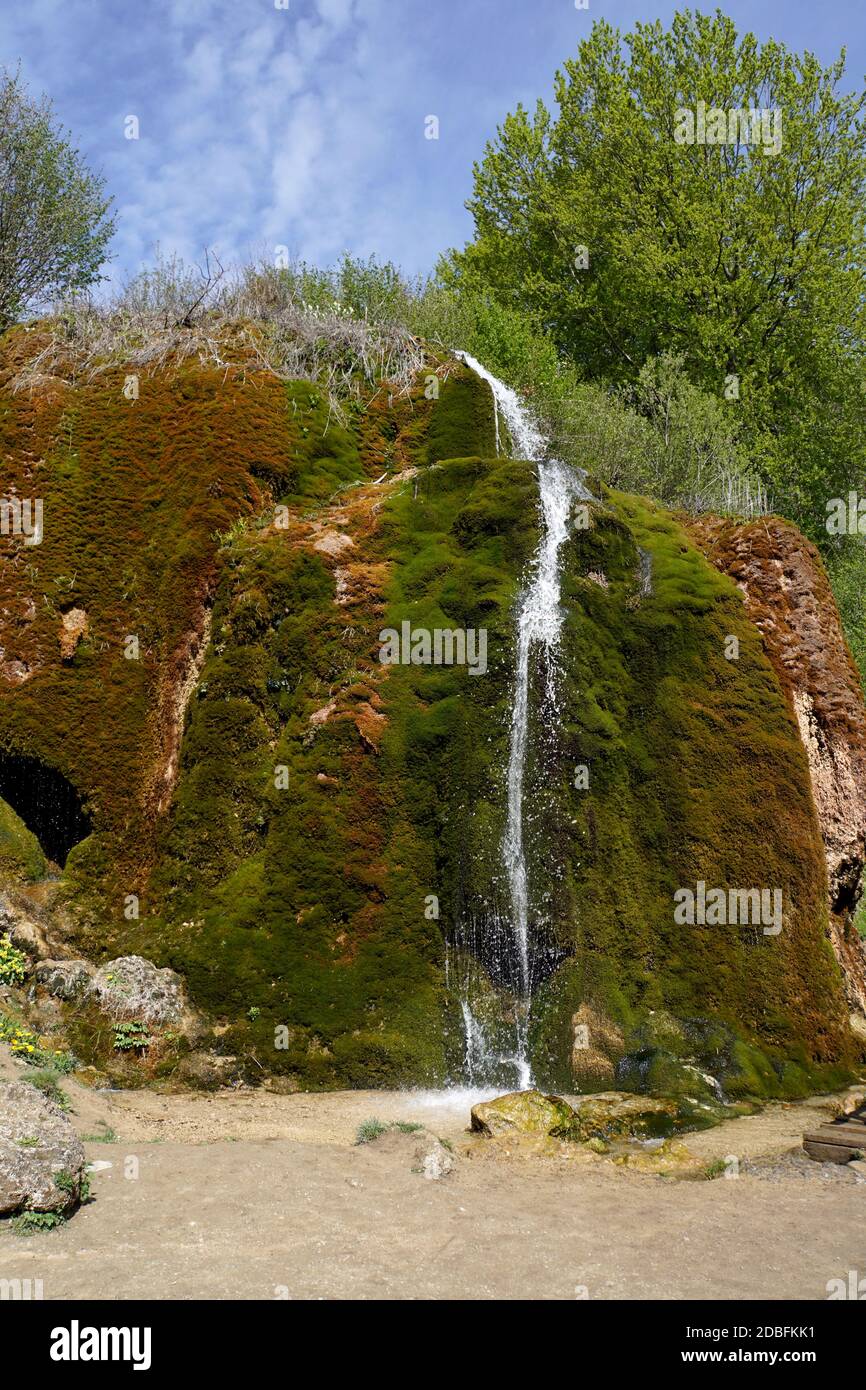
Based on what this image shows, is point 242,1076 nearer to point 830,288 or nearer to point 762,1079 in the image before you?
point 762,1079

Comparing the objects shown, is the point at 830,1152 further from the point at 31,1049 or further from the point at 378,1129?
the point at 31,1049

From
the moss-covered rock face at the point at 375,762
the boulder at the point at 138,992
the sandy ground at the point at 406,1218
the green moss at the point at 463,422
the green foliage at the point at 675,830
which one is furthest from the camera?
the green moss at the point at 463,422

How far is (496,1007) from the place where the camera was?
1091cm

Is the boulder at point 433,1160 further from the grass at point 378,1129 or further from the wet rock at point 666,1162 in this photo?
the wet rock at point 666,1162

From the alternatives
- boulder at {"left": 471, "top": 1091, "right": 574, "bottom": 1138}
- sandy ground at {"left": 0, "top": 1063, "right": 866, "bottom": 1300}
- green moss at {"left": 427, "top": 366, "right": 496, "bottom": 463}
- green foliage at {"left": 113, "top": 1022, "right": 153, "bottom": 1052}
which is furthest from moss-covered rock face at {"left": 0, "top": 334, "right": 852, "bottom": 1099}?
green moss at {"left": 427, "top": 366, "right": 496, "bottom": 463}

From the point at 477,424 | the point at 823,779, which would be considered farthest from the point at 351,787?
the point at 477,424

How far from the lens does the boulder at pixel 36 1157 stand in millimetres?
6223

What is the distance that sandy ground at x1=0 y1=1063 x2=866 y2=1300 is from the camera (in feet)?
18.5

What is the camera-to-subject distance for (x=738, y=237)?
25516 mm

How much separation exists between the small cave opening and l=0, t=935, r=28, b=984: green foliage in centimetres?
212

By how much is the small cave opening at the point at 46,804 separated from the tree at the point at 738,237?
60.9ft

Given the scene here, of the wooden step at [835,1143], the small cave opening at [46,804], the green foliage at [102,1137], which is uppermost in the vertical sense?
the small cave opening at [46,804]

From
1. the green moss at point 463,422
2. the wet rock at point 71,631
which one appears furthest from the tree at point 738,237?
the wet rock at point 71,631

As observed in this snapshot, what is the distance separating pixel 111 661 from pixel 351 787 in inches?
158
